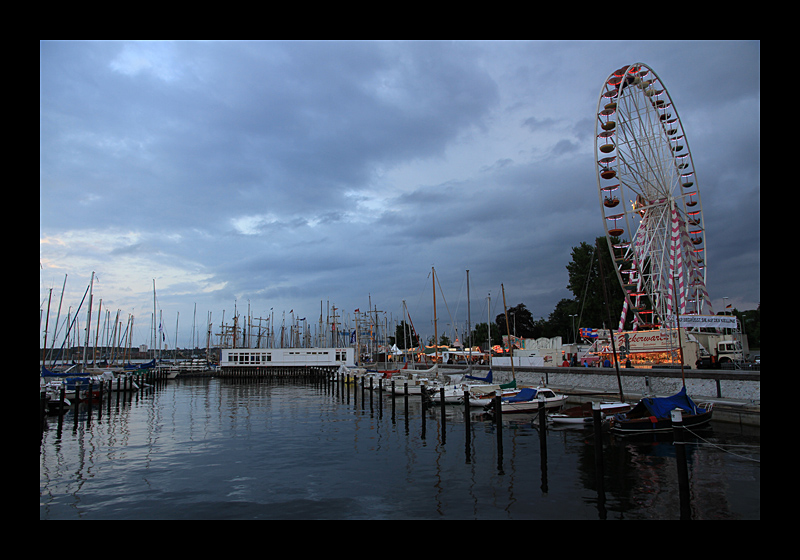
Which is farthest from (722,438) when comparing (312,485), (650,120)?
(650,120)

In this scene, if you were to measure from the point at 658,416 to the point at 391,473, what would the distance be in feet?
42.5

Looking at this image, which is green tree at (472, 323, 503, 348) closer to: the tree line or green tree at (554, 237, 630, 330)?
the tree line

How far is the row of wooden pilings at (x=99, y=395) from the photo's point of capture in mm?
30788

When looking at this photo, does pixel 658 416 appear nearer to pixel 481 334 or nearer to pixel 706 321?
pixel 706 321

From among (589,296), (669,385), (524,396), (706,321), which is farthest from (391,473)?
(589,296)

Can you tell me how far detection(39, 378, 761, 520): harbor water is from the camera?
47.1 feet

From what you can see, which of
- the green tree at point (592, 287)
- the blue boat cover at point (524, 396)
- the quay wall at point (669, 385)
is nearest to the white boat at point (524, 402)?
the blue boat cover at point (524, 396)

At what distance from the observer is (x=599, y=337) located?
5450cm

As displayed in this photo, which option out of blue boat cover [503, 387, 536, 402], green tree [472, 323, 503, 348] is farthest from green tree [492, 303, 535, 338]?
blue boat cover [503, 387, 536, 402]

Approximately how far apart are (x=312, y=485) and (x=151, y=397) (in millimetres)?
47262

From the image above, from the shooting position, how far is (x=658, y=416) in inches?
911

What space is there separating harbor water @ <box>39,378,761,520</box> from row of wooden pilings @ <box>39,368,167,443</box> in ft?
6.81

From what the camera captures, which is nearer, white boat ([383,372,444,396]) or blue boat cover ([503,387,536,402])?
blue boat cover ([503,387,536,402])

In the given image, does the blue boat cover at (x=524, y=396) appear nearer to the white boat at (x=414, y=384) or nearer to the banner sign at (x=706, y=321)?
the white boat at (x=414, y=384)
